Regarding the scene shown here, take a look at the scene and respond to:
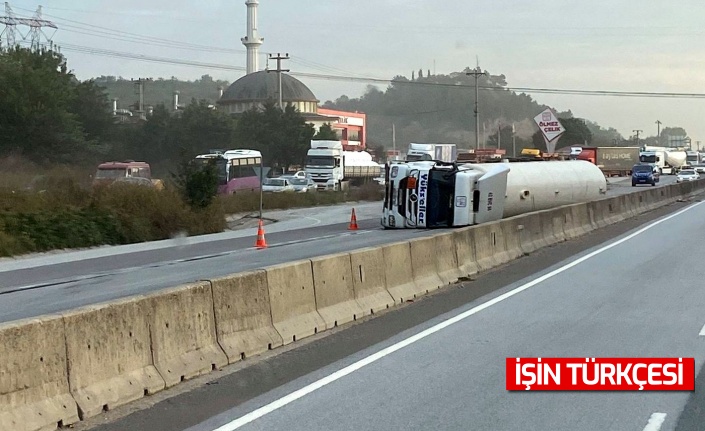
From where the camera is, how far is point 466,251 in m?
18.9

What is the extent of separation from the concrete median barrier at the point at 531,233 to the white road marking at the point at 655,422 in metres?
15.4

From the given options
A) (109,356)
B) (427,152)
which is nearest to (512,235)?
(109,356)

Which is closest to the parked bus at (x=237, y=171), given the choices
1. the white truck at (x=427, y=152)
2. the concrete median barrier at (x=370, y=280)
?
the white truck at (x=427, y=152)

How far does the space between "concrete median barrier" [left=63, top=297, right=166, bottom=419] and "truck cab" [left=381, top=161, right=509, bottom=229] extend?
2301 cm

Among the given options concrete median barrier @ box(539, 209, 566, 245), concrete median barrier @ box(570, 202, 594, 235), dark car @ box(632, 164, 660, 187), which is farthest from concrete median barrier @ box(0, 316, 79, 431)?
dark car @ box(632, 164, 660, 187)

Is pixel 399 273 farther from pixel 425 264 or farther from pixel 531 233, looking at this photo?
pixel 531 233

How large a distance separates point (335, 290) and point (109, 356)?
5.16m

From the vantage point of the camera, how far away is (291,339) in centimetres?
1141

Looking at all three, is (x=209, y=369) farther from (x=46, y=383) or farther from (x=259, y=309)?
(x=46, y=383)

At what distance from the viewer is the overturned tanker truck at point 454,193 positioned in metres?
31.3

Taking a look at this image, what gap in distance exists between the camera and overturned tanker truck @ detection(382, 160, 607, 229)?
103 feet

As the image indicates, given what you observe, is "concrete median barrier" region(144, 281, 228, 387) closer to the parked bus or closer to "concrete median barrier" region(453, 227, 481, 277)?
"concrete median barrier" region(453, 227, 481, 277)

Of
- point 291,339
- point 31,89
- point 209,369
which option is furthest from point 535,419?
point 31,89

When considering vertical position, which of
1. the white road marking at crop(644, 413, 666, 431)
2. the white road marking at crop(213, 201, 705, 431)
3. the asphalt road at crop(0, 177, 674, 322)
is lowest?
the asphalt road at crop(0, 177, 674, 322)
